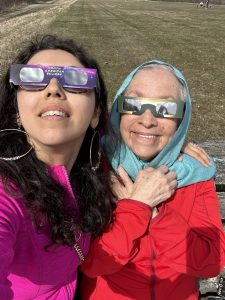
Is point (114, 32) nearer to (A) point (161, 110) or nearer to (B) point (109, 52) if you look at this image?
(B) point (109, 52)

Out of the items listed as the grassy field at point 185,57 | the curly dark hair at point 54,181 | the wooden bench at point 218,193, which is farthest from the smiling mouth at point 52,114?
the grassy field at point 185,57

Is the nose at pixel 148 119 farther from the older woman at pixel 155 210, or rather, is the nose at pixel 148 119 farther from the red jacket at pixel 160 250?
the red jacket at pixel 160 250

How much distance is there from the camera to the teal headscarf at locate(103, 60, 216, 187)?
98.3 inches

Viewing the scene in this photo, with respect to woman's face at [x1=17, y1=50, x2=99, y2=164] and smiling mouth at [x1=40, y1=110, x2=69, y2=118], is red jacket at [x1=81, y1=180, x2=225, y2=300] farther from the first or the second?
smiling mouth at [x1=40, y1=110, x2=69, y2=118]

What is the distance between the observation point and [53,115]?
184cm

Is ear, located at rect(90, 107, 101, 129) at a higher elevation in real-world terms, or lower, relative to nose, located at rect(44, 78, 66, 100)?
lower

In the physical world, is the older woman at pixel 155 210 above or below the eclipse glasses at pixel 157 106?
below

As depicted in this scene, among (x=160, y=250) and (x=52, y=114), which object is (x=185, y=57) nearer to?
(x=160, y=250)

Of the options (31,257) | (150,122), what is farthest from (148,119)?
(31,257)

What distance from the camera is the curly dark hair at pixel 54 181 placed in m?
1.92

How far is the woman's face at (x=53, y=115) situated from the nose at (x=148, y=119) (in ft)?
1.59

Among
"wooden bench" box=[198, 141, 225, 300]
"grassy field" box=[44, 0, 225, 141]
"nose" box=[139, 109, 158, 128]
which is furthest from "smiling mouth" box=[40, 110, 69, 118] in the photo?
"grassy field" box=[44, 0, 225, 141]

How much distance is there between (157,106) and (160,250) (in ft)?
2.85

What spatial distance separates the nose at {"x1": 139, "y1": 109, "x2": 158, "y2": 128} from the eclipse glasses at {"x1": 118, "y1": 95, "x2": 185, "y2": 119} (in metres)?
0.02
